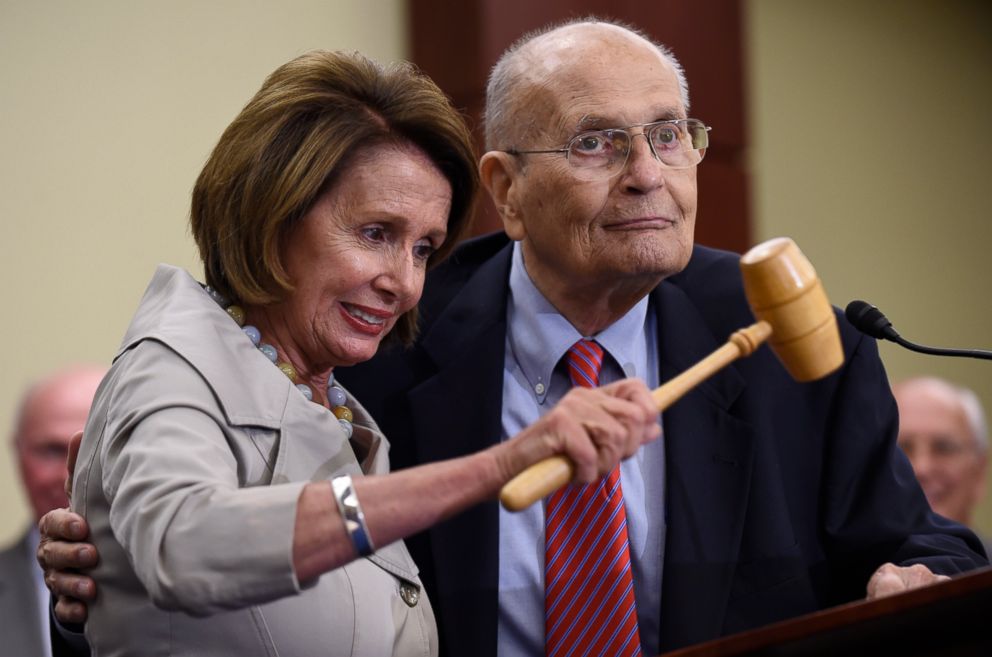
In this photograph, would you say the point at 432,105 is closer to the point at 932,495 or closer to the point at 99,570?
the point at 99,570

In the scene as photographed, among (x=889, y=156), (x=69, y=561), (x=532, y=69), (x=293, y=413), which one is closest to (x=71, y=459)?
(x=69, y=561)

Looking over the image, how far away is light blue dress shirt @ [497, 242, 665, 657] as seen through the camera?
2182 millimetres

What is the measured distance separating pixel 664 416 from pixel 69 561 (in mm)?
1024

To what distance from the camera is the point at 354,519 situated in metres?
1.38

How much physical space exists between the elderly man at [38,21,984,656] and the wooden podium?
73 centimetres

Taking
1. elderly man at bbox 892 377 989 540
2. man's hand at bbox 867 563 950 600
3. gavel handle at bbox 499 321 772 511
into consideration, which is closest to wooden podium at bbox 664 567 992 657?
gavel handle at bbox 499 321 772 511

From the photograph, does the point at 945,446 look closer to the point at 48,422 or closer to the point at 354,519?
the point at 48,422

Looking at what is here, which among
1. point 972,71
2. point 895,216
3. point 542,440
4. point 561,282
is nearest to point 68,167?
point 561,282

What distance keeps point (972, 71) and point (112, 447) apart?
204 inches

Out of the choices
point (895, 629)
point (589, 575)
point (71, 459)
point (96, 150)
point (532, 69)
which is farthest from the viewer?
point (96, 150)

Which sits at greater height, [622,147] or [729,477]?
[622,147]

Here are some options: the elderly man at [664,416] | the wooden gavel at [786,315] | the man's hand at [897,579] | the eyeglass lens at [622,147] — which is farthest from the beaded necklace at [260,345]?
the man's hand at [897,579]

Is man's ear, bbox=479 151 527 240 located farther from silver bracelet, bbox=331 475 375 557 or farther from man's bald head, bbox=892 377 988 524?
man's bald head, bbox=892 377 988 524

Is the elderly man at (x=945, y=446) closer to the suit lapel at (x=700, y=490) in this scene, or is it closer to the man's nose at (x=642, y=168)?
the suit lapel at (x=700, y=490)
